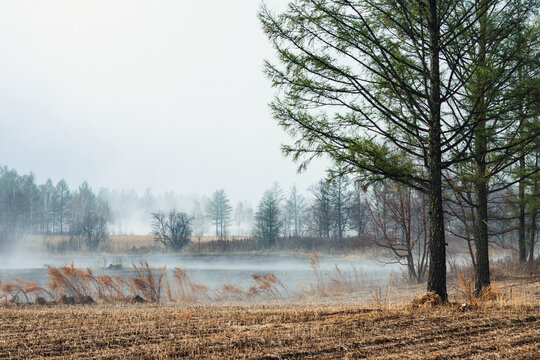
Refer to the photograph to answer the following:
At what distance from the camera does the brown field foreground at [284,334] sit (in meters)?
4.29

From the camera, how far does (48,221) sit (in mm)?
69188

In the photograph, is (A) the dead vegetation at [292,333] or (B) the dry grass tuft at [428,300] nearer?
(A) the dead vegetation at [292,333]

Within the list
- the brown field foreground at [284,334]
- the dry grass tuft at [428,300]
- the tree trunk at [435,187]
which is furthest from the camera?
the tree trunk at [435,187]

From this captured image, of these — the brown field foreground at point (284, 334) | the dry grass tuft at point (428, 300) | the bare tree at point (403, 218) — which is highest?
the bare tree at point (403, 218)

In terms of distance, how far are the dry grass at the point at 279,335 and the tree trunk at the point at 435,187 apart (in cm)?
97

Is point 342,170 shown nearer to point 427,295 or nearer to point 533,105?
point 427,295

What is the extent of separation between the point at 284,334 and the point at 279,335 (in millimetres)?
74

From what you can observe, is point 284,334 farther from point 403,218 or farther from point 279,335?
point 403,218

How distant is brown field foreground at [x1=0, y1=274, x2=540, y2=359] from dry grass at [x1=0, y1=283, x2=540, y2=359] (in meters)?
0.01

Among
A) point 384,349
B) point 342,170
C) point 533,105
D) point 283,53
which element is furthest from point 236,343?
point 533,105

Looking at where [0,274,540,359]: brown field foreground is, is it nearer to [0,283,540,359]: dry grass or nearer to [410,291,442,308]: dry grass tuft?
[0,283,540,359]: dry grass

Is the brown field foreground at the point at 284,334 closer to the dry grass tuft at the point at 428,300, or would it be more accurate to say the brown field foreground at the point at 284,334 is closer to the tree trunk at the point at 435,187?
the dry grass tuft at the point at 428,300

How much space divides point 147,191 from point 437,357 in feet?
412

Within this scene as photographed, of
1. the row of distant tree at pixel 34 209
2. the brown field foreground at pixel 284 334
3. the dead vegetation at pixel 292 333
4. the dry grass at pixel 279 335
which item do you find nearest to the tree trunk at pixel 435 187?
A: the dead vegetation at pixel 292 333
